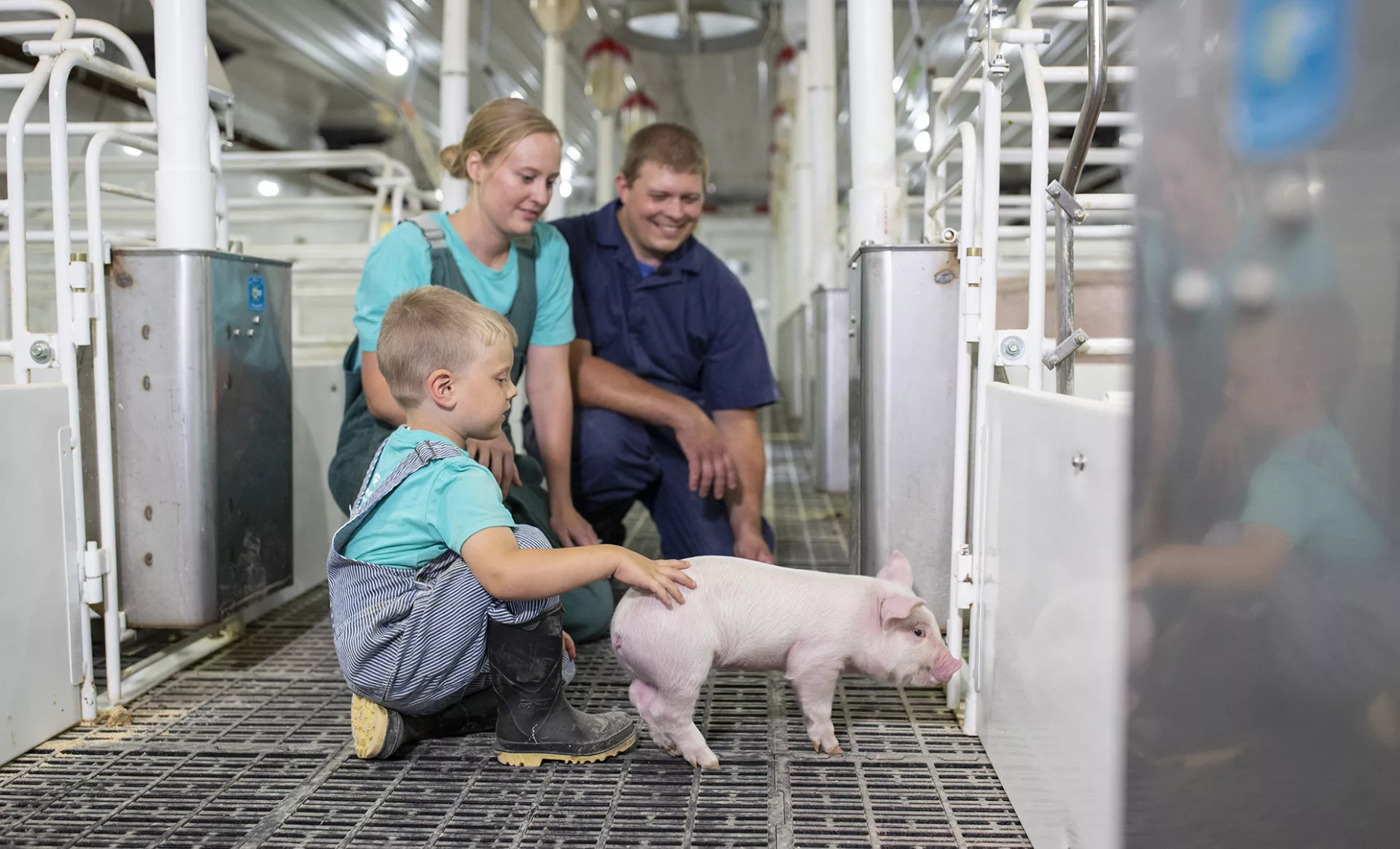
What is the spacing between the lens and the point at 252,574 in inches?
98.3

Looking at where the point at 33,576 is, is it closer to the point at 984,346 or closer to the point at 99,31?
the point at 99,31

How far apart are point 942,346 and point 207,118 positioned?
1.67 metres

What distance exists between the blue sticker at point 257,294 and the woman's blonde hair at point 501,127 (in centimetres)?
55

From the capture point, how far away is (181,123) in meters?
2.28

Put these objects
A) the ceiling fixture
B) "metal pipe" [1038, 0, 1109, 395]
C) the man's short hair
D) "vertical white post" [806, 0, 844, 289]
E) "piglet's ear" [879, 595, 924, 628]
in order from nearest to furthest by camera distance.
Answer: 1. "metal pipe" [1038, 0, 1109, 395]
2. "piglet's ear" [879, 595, 924, 628]
3. the man's short hair
4. the ceiling fixture
5. "vertical white post" [806, 0, 844, 289]

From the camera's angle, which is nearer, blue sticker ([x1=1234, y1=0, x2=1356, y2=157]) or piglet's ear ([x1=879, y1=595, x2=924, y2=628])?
blue sticker ([x1=1234, y1=0, x2=1356, y2=157])

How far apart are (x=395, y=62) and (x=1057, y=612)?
19.8ft

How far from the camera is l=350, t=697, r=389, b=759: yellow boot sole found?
1812 mm

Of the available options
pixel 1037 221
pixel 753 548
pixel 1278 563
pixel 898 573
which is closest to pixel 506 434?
pixel 753 548

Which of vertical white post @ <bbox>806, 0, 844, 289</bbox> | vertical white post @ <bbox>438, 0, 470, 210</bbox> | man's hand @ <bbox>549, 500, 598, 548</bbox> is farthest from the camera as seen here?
vertical white post @ <bbox>806, 0, 844, 289</bbox>

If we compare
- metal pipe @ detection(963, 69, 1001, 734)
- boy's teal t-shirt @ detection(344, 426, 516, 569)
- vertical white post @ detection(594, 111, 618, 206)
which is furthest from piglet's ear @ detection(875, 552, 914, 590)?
vertical white post @ detection(594, 111, 618, 206)

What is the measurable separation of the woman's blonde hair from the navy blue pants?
2.78 feet

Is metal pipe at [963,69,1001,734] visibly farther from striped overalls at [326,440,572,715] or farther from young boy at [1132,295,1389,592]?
young boy at [1132,295,1389,592]

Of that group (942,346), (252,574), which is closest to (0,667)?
(252,574)
